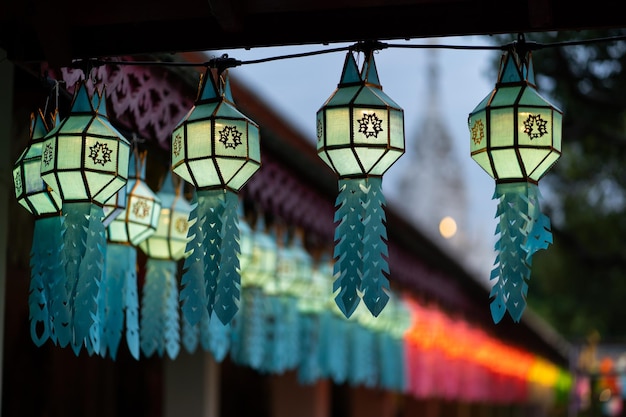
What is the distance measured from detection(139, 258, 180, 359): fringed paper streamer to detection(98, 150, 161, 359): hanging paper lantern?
38 centimetres

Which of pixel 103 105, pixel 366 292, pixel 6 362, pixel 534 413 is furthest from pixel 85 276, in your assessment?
pixel 534 413

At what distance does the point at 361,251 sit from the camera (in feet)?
19.0

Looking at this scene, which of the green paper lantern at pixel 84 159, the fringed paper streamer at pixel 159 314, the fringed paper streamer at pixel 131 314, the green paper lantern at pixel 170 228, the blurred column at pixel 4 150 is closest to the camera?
the green paper lantern at pixel 84 159

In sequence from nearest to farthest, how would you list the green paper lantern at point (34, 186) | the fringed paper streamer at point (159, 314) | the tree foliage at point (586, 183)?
1. the green paper lantern at point (34, 186)
2. the fringed paper streamer at point (159, 314)
3. the tree foliage at point (586, 183)

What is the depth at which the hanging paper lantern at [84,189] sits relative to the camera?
599 centimetres

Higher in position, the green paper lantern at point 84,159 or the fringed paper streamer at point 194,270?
the green paper lantern at point 84,159

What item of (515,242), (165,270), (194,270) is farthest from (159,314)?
(515,242)

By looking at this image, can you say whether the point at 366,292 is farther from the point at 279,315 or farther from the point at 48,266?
the point at 279,315

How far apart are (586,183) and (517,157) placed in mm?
22095

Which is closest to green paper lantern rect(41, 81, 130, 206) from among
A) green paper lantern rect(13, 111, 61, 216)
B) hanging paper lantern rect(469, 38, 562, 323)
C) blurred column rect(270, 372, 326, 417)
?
green paper lantern rect(13, 111, 61, 216)

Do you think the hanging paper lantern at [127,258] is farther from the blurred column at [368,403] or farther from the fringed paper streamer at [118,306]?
the blurred column at [368,403]

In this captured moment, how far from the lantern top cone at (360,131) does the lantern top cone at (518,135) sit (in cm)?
44

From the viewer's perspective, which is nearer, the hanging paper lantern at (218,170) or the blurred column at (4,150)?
the hanging paper lantern at (218,170)

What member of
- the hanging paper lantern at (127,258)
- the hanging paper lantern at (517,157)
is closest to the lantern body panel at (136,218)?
the hanging paper lantern at (127,258)
